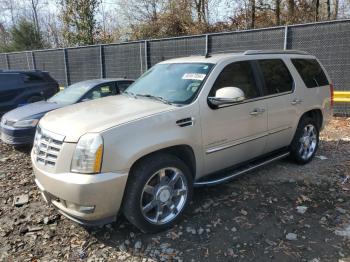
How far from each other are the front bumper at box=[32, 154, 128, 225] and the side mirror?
1451 millimetres

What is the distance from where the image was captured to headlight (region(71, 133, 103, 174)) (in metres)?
3.31

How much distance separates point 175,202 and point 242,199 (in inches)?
41.4

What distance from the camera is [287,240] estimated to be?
3.74 meters

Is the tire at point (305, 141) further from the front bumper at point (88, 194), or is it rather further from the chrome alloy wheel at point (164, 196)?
the front bumper at point (88, 194)

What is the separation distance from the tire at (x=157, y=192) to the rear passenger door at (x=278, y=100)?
5.51ft

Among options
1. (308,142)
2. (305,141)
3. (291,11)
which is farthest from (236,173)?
(291,11)

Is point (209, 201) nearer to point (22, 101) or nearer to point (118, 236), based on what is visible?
point (118, 236)

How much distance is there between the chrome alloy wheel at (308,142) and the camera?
231 inches

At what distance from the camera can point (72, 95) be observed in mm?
7895

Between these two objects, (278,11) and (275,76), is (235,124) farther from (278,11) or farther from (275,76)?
(278,11)

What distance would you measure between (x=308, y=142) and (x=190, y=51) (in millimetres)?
6766

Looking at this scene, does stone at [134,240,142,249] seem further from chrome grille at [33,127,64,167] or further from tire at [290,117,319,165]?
tire at [290,117,319,165]

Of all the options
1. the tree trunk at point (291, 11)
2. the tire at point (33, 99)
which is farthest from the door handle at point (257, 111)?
the tree trunk at point (291, 11)

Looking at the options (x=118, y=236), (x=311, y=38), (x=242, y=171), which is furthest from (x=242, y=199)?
(x=311, y=38)
